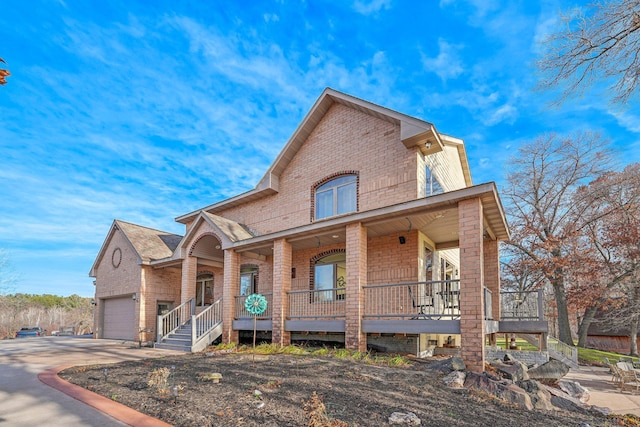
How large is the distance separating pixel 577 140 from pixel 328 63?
59.7 feet

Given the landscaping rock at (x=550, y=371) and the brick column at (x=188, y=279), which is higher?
the brick column at (x=188, y=279)

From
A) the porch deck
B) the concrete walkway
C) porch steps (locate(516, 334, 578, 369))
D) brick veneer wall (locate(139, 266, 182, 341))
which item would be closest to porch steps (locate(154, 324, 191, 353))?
the porch deck

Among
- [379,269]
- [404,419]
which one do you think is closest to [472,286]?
[379,269]

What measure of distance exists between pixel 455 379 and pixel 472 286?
2.48m

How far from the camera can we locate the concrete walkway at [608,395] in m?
8.25

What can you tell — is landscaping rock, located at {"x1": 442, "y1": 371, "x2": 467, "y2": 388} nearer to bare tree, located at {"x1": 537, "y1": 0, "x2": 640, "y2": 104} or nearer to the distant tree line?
bare tree, located at {"x1": 537, "y1": 0, "x2": 640, "y2": 104}

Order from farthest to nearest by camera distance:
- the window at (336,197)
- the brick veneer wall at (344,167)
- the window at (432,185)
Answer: the window at (336,197) < the window at (432,185) < the brick veneer wall at (344,167)

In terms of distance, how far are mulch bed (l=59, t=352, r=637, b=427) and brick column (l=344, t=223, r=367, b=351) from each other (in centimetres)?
256

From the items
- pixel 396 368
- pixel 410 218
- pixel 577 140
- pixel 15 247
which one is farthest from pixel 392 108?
pixel 15 247

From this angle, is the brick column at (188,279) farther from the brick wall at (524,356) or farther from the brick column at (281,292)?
the brick wall at (524,356)

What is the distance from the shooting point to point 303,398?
5492 millimetres

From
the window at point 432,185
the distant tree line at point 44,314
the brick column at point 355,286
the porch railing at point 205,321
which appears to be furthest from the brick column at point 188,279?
the distant tree line at point 44,314

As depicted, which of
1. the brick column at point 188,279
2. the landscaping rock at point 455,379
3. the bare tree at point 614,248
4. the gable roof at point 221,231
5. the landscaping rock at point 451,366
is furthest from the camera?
the bare tree at point 614,248

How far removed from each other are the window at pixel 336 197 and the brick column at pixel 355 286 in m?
2.23
